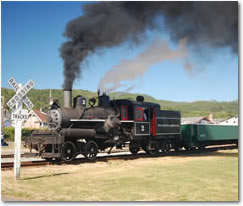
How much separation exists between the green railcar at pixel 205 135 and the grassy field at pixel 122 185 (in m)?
10.6

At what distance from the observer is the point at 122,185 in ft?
30.4

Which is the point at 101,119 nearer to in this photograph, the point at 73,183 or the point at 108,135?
the point at 108,135

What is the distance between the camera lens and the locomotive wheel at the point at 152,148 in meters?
19.1

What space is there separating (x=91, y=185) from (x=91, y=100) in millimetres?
7623

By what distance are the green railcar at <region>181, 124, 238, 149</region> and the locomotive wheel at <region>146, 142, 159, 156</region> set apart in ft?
13.9

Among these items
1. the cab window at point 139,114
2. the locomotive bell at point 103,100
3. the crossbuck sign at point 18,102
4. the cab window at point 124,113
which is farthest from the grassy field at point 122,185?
the cab window at point 139,114

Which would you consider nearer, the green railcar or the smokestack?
the smokestack

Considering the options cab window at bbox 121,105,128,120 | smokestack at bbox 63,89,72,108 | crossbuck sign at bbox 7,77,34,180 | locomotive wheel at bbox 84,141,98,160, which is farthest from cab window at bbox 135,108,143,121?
crossbuck sign at bbox 7,77,34,180

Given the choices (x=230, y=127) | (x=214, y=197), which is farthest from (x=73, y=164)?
(x=230, y=127)

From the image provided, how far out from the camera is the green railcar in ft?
76.3

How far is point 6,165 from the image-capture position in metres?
13.5

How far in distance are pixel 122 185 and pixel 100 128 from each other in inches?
288

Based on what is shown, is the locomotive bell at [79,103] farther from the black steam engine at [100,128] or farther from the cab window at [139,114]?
the cab window at [139,114]

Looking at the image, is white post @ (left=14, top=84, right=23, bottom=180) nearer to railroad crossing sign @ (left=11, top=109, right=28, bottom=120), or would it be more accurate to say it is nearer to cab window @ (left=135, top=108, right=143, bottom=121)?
railroad crossing sign @ (left=11, top=109, right=28, bottom=120)
